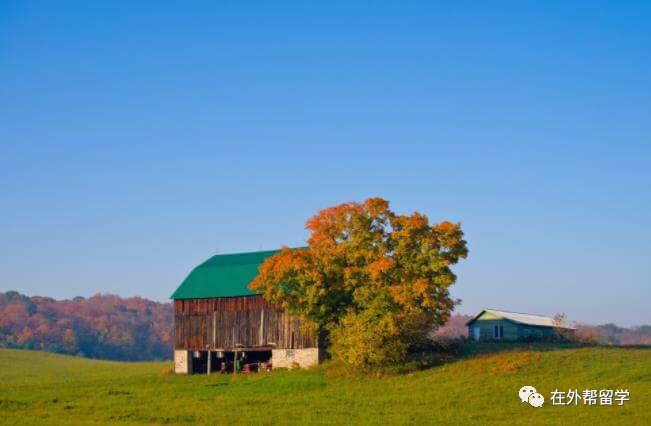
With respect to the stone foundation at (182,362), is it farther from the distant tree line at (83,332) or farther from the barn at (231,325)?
the distant tree line at (83,332)

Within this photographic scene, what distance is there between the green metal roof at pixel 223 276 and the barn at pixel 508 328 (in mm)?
20796

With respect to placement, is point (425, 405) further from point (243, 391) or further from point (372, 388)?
point (243, 391)

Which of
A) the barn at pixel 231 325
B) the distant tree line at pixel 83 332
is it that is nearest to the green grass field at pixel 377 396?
the barn at pixel 231 325

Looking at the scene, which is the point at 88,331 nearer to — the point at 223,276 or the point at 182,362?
the point at 182,362

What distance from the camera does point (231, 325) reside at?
201 feet

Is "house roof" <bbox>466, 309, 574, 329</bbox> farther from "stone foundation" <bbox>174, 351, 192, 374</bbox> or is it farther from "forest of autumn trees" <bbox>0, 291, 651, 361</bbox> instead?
"forest of autumn trees" <bbox>0, 291, 651, 361</bbox>

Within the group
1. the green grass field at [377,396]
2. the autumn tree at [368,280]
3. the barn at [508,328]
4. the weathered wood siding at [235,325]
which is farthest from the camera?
the barn at [508,328]

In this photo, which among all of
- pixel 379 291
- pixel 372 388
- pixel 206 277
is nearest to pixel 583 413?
pixel 372 388

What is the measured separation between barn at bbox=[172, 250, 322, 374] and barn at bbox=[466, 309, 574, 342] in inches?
752

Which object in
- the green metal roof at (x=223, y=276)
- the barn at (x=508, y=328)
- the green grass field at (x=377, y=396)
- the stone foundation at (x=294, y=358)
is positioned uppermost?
the green metal roof at (x=223, y=276)

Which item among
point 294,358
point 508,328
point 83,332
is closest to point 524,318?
point 508,328

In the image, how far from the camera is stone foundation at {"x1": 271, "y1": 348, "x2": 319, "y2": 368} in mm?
55875

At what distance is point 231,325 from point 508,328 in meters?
24.4

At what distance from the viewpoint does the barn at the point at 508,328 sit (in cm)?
6881
